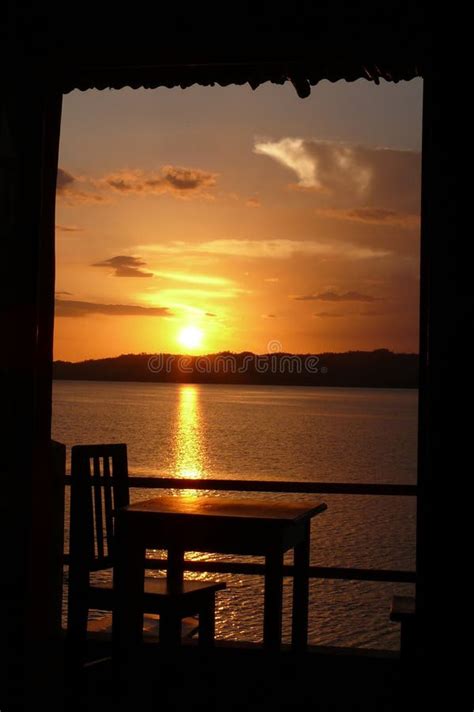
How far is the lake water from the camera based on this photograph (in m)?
17.5

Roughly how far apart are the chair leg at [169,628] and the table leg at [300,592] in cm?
50

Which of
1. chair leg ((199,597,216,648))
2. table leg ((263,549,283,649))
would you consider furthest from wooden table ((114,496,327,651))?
chair leg ((199,597,216,648))

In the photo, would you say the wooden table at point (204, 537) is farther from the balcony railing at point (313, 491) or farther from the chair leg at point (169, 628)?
the balcony railing at point (313, 491)

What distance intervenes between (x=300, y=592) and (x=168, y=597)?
23.6 inches

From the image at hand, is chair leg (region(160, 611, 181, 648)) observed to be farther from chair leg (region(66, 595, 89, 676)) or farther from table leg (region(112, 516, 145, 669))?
chair leg (region(66, 595, 89, 676))

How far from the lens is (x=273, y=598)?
10.9 feet

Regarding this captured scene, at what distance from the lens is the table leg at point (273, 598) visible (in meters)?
3.28

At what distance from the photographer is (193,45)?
9.04ft

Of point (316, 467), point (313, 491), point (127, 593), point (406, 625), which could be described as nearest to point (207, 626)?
point (127, 593)

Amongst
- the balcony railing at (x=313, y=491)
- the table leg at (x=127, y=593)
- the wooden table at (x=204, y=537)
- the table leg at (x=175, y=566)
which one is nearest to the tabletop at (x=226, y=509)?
the wooden table at (x=204, y=537)

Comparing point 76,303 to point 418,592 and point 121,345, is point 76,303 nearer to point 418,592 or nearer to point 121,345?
point 121,345

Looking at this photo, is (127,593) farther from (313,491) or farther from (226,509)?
(313,491)

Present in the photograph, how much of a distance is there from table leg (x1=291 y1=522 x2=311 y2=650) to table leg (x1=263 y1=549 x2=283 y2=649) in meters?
0.36

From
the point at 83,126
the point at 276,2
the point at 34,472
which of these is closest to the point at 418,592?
the point at 34,472
